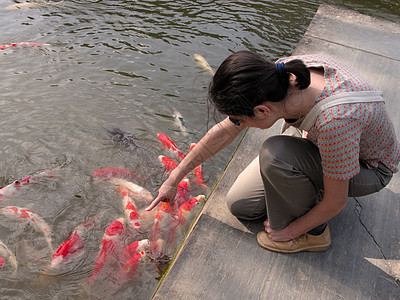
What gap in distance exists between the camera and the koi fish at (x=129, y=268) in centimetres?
328

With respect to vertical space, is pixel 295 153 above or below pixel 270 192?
above

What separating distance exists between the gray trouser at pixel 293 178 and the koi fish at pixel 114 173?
80.1 inches

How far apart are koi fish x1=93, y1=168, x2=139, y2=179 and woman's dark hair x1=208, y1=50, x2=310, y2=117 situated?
95.0 inches

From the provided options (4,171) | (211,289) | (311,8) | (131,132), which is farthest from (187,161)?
(311,8)

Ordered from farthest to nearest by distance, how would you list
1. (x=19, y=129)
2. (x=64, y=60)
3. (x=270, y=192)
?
(x=64, y=60), (x=19, y=129), (x=270, y=192)

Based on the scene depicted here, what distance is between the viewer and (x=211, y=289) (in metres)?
2.58

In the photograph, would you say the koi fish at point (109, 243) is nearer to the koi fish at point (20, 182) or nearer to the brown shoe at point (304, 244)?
the koi fish at point (20, 182)

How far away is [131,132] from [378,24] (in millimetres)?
5305

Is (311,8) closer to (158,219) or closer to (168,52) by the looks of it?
(168,52)

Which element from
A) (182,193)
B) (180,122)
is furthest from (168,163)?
(180,122)

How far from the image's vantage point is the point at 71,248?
3.42 meters

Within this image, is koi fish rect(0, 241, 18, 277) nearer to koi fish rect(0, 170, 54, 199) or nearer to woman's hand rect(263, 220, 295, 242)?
koi fish rect(0, 170, 54, 199)

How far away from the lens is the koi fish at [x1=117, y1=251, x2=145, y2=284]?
328cm

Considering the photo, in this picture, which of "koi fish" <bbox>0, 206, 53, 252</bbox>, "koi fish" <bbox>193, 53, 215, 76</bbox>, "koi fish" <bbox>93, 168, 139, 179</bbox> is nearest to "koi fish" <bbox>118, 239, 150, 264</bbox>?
"koi fish" <bbox>0, 206, 53, 252</bbox>
